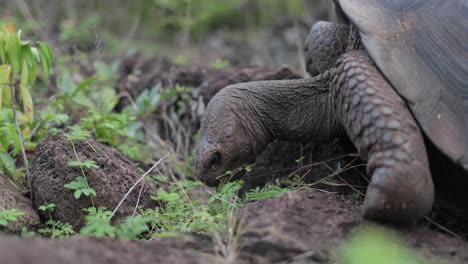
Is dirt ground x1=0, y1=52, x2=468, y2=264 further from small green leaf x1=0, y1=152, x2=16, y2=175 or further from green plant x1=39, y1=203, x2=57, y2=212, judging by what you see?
small green leaf x1=0, y1=152, x2=16, y2=175

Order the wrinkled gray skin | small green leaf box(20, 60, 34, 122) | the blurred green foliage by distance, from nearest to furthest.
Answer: the wrinkled gray skin, small green leaf box(20, 60, 34, 122), the blurred green foliage

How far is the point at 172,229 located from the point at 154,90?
2189mm

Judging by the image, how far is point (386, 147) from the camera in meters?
2.41

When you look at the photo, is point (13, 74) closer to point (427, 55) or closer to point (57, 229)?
point (57, 229)

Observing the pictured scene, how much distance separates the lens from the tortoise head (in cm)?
292

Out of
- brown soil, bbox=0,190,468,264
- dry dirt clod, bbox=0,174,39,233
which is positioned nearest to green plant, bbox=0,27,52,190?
dry dirt clod, bbox=0,174,39,233

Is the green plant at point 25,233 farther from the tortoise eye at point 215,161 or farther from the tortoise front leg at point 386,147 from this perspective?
the tortoise front leg at point 386,147

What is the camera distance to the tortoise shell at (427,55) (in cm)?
258

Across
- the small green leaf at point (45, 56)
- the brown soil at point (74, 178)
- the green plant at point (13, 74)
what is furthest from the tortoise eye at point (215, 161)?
the small green leaf at point (45, 56)

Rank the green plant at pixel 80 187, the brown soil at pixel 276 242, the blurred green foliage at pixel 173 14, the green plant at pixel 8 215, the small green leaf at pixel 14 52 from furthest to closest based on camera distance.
Answer: the blurred green foliage at pixel 173 14, the small green leaf at pixel 14 52, the green plant at pixel 80 187, the green plant at pixel 8 215, the brown soil at pixel 276 242

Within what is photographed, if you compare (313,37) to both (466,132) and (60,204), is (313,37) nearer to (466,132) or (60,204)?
(466,132)

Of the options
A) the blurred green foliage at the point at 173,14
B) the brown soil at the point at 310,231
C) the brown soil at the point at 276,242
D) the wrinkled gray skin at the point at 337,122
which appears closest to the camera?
the brown soil at the point at 276,242

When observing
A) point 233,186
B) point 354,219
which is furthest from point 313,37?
point 354,219

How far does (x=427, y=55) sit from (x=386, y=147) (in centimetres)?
63
